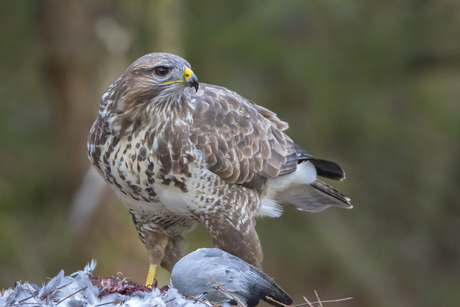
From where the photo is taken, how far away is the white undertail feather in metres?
3.77

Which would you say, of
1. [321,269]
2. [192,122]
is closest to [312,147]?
[321,269]

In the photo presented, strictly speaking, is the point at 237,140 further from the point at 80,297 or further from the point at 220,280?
the point at 80,297

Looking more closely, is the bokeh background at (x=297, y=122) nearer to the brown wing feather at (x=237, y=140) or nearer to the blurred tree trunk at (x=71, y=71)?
the blurred tree trunk at (x=71, y=71)

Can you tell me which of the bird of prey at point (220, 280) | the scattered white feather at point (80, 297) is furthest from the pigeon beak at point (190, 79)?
the scattered white feather at point (80, 297)

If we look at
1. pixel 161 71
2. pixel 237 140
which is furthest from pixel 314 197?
pixel 161 71

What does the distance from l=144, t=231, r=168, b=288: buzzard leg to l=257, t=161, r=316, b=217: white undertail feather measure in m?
0.68

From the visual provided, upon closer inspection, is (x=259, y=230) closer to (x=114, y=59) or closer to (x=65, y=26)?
(x=114, y=59)

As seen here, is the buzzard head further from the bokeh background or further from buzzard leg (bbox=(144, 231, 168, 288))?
the bokeh background

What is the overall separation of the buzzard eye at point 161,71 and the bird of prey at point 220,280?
3.21 ft

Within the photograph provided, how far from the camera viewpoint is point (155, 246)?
3.57 metres

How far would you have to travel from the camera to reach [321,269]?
7.80 metres

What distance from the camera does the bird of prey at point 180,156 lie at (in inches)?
119

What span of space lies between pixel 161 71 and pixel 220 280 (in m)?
1.16

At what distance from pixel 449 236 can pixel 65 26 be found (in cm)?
568
